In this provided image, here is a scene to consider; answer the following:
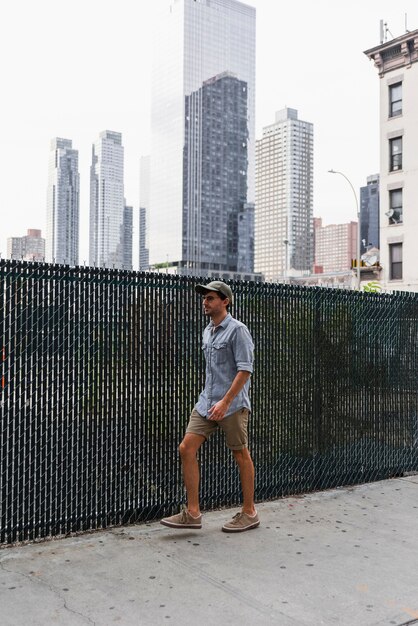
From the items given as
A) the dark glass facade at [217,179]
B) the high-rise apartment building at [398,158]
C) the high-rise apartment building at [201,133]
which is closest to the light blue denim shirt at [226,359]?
the high-rise apartment building at [398,158]

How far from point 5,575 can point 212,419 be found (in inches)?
72.9

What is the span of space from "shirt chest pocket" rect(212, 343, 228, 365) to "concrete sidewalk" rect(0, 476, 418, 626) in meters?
1.42

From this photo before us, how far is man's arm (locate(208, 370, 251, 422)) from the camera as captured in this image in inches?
199

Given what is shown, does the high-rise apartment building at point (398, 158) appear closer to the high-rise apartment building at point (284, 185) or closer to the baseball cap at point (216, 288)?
the baseball cap at point (216, 288)

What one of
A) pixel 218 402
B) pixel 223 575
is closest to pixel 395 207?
pixel 218 402

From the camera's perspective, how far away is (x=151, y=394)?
5695mm

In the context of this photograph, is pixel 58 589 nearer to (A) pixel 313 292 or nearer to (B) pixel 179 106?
(A) pixel 313 292

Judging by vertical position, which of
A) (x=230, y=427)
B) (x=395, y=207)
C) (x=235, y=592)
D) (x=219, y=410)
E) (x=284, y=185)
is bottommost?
(x=235, y=592)

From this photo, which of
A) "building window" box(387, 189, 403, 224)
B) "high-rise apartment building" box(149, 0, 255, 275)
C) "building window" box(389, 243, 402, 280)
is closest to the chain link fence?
"building window" box(389, 243, 402, 280)

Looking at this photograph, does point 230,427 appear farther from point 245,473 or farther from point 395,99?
point 395,99

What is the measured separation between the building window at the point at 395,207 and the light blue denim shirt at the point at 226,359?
34520mm

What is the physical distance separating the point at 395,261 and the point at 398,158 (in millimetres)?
6077

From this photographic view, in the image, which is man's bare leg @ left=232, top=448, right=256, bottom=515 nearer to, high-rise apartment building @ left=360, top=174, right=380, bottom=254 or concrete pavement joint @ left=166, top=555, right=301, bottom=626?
concrete pavement joint @ left=166, top=555, right=301, bottom=626

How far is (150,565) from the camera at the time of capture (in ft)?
14.9
